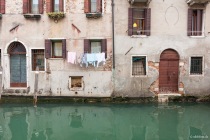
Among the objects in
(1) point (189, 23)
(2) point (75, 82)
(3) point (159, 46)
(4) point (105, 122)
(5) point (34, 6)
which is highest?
(5) point (34, 6)

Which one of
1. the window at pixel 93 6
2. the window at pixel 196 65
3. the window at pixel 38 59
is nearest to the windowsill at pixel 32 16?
the window at pixel 38 59

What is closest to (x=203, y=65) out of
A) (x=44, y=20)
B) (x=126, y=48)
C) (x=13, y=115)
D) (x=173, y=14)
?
(x=173, y=14)

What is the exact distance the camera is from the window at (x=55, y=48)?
551 inches

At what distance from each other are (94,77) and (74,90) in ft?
4.02

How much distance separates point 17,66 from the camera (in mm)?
14570

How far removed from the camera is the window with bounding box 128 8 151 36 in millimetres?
13781

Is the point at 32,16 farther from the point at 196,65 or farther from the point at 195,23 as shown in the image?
the point at 196,65

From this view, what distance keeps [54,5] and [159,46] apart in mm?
5729

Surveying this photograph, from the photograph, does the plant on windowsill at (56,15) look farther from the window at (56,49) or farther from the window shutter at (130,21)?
the window shutter at (130,21)

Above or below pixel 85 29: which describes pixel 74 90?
below

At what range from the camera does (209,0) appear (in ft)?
43.7

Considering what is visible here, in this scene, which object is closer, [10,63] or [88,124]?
[88,124]

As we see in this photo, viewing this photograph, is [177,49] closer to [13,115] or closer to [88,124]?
[88,124]

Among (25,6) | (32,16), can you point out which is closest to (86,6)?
(32,16)
